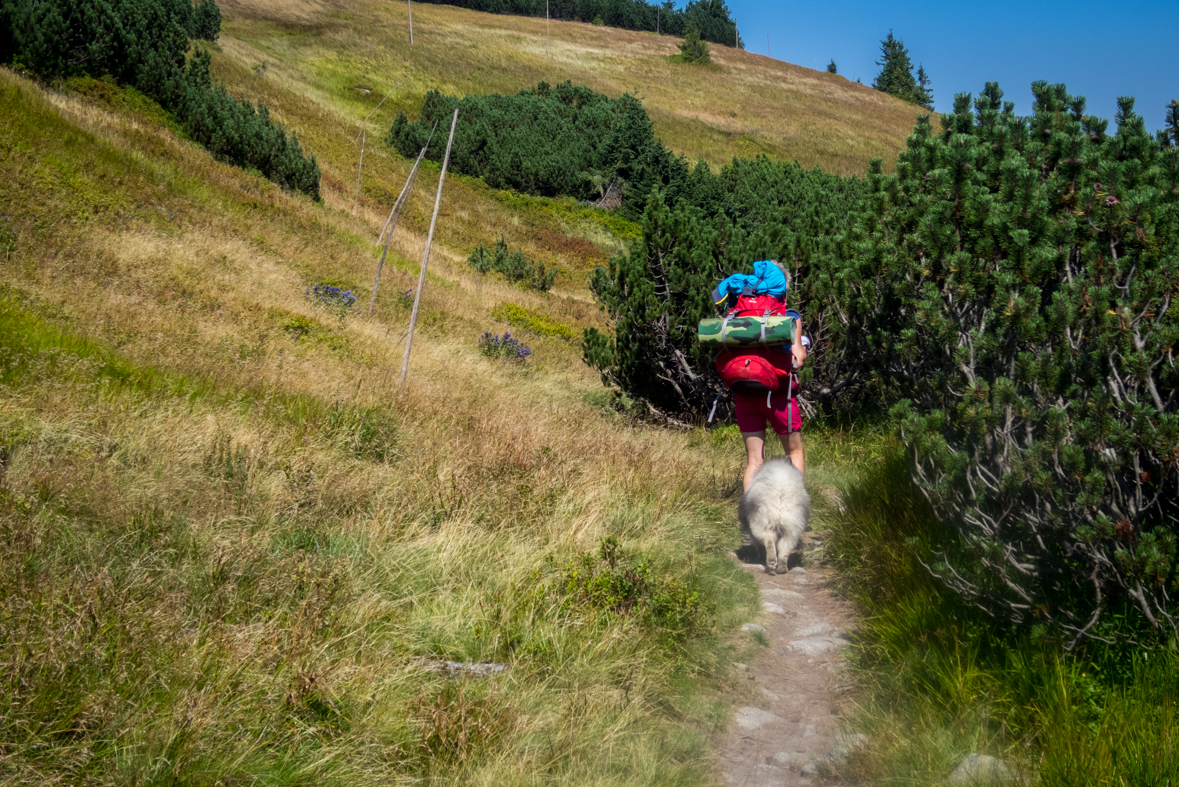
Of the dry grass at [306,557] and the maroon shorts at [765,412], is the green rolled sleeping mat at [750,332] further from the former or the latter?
the dry grass at [306,557]

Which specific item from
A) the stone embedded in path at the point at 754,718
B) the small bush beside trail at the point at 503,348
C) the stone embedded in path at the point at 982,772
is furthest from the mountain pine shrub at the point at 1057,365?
the small bush beside trail at the point at 503,348

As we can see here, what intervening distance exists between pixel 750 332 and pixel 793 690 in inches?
78.3

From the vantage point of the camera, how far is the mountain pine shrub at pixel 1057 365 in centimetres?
230

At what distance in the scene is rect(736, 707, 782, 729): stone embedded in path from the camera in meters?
2.81

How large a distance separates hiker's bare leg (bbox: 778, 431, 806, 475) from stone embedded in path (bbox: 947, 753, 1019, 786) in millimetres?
2454

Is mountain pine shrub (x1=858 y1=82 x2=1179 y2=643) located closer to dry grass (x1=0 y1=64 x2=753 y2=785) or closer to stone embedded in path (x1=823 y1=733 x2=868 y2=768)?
stone embedded in path (x1=823 y1=733 x2=868 y2=768)

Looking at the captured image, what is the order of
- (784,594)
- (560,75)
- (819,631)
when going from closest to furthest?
(819,631) → (784,594) → (560,75)

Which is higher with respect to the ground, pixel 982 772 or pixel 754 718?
pixel 982 772

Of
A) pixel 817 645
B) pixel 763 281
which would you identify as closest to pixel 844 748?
pixel 817 645

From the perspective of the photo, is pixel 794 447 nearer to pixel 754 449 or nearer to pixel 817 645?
pixel 754 449

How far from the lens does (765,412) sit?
15.4 ft

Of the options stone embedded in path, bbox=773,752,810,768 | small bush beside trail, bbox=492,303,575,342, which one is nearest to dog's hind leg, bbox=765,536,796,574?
stone embedded in path, bbox=773,752,810,768

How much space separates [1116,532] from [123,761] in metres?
2.77

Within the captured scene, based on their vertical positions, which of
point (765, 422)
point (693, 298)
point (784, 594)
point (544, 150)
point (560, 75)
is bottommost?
point (784, 594)
